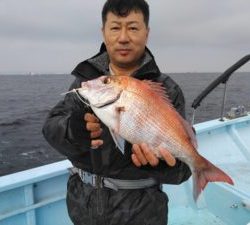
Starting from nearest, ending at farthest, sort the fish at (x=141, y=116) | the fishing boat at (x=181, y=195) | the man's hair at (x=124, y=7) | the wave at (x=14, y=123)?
the fish at (x=141, y=116)
the man's hair at (x=124, y=7)
the fishing boat at (x=181, y=195)
the wave at (x=14, y=123)

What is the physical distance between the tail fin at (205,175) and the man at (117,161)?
20 cm

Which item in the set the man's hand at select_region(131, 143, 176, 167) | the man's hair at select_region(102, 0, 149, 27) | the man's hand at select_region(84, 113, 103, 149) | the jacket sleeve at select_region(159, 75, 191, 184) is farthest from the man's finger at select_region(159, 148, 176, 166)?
the man's hair at select_region(102, 0, 149, 27)

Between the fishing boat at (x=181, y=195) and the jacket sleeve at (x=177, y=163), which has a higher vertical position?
the jacket sleeve at (x=177, y=163)

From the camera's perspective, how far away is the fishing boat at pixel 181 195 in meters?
4.07

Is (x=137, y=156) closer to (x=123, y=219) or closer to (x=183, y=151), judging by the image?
(x=183, y=151)

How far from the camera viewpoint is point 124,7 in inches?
106

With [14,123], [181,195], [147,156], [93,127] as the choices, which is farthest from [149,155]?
[14,123]

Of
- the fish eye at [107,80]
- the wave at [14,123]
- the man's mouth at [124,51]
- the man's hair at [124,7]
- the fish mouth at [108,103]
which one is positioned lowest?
the wave at [14,123]

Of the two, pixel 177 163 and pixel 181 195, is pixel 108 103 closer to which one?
pixel 177 163

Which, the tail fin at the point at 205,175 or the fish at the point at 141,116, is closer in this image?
the fish at the point at 141,116

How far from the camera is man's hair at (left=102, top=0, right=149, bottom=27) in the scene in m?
2.69

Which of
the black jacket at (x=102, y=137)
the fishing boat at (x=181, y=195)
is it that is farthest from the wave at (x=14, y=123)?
the black jacket at (x=102, y=137)

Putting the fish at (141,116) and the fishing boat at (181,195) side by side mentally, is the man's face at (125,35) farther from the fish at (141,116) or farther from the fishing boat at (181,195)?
the fishing boat at (181,195)

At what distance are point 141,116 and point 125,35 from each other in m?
0.73
